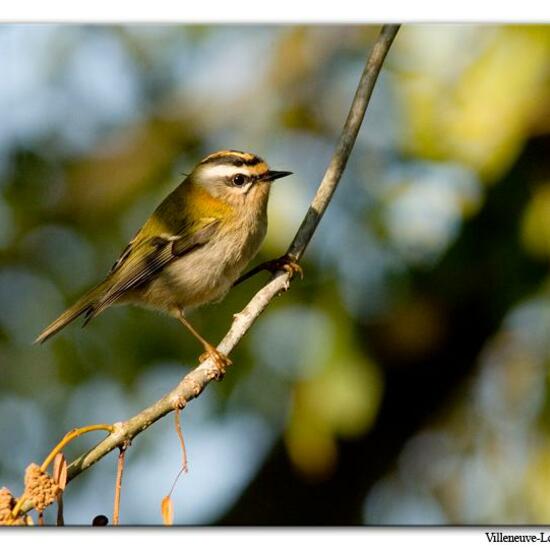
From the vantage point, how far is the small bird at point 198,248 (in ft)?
8.56

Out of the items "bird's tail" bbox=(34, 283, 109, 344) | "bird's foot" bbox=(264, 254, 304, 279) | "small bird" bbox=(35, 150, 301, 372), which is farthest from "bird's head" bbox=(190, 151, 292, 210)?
"bird's tail" bbox=(34, 283, 109, 344)

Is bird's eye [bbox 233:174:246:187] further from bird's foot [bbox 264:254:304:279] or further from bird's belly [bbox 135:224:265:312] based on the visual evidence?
bird's foot [bbox 264:254:304:279]

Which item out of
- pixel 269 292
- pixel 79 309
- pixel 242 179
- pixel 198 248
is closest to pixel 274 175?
pixel 242 179

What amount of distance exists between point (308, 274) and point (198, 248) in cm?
33

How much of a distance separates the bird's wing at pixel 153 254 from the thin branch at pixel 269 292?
436 mm

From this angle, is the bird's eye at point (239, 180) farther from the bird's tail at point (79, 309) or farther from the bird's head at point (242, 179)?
the bird's tail at point (79, 309)

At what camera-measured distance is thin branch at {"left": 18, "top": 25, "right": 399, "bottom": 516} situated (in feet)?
6.18

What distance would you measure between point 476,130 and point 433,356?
746 mm

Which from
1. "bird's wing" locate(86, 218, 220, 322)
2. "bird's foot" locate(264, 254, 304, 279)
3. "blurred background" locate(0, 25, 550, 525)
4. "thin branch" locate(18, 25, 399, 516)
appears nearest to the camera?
"thin branch" locate(18, 25, 399, 516)

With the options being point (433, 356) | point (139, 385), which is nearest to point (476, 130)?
point (433, 356)

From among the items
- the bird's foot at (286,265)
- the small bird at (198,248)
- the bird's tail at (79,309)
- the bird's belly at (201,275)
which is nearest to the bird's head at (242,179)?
the small bird at (198,248)

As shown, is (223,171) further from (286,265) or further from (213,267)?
(286,265)

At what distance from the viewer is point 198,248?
Result: 106 inches

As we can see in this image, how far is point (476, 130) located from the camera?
246 centimetres
